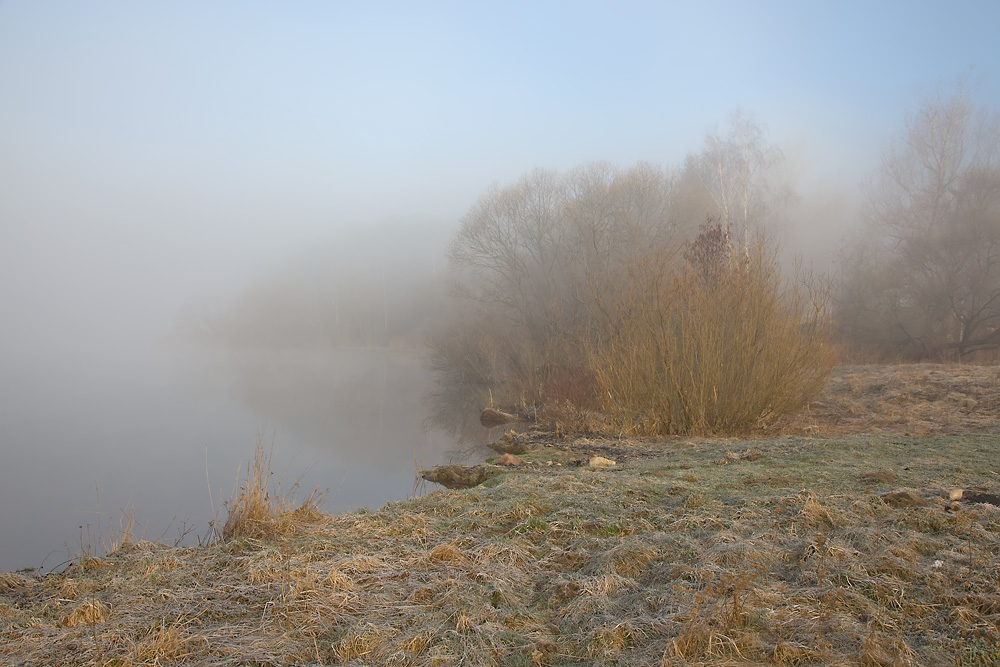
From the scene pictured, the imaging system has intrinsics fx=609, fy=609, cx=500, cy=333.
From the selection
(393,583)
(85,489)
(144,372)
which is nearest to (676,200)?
(85,489)

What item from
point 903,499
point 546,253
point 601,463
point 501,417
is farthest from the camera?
point 546,253

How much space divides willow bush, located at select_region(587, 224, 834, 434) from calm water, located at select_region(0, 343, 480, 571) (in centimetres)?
390

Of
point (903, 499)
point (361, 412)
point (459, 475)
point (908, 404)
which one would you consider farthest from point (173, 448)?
point (908, 404)

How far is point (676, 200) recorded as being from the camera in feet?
83.0

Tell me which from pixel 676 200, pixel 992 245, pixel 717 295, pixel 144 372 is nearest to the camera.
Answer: pixel 717 295

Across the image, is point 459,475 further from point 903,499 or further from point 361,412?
point 361,412

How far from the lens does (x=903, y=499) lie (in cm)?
404

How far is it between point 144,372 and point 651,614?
38441mm

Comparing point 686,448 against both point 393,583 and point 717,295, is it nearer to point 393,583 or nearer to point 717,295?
point 717,295

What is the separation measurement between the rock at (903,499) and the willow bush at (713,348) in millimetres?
5465

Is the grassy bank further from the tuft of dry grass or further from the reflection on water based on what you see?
the reflection on water

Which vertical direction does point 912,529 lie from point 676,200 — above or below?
below

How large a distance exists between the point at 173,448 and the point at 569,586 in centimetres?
1284

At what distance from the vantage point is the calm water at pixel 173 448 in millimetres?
8281
